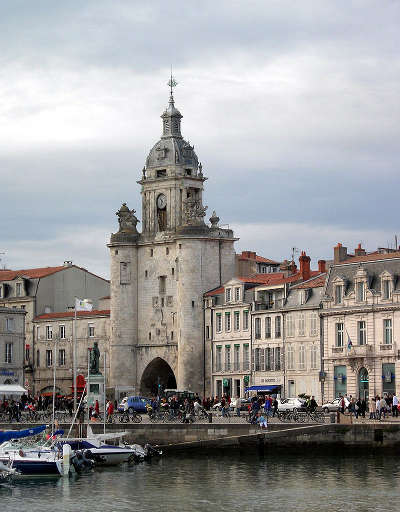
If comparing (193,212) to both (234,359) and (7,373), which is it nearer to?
(234,359)

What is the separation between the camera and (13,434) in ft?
228

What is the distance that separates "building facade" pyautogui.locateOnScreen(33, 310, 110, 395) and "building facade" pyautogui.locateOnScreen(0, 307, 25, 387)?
7898mm

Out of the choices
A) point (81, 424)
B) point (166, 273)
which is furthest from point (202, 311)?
point (81, 424)

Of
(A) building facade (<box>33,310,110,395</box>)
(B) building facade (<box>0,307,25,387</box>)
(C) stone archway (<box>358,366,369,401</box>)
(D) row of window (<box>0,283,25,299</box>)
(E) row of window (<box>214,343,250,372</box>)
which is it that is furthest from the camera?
(D) row of window (<box>0,283,25,299</box>)

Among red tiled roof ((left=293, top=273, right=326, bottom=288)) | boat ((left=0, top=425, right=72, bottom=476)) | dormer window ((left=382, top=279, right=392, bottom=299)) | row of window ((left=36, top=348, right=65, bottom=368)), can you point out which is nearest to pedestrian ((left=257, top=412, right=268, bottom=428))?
boat ((left=0, top=425, right=72, bottom=476))

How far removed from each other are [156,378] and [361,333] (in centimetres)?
2731

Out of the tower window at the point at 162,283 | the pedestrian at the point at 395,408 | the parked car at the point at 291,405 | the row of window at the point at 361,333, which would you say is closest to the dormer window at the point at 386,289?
the row of window at the point at 361,333

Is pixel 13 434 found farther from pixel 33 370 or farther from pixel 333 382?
pixel 33 370

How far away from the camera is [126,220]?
116 metres

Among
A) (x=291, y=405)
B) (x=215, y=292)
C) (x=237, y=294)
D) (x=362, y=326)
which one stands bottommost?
(x=291, y=405)

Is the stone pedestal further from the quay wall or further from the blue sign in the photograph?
the blue sign

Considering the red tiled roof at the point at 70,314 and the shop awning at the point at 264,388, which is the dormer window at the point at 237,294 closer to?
the shop awning at the point at 264,388

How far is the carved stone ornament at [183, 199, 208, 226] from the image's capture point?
4348 inches

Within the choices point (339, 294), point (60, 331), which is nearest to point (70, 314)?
point (60, 331)
